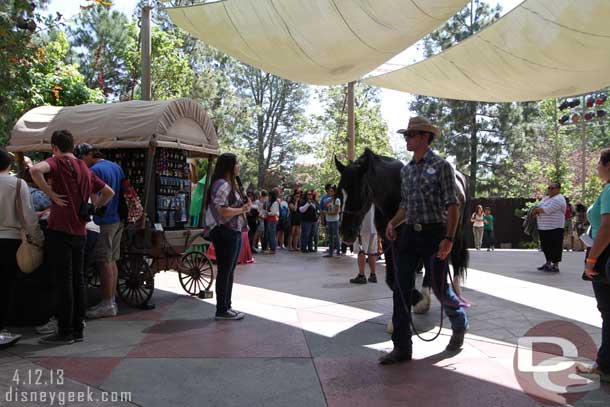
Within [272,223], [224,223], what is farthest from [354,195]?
[272,223]

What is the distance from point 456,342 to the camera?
4.66 m

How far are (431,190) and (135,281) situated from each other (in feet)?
14.0

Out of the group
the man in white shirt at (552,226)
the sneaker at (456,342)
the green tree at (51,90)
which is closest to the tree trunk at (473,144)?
the man in white shirt at (552,226)

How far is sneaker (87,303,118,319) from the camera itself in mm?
6047

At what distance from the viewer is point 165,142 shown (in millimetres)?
7113

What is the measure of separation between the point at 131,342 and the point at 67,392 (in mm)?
1371

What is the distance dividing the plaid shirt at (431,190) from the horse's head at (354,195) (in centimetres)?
86

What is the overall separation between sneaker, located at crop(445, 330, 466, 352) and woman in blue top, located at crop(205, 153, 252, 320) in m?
2.47

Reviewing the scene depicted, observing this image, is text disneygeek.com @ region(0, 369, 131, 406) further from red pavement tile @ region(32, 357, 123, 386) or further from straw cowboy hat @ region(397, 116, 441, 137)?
straw cowboy hat @ region(397, 116, 441, 137)

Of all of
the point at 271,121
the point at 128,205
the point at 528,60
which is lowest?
the point at 128,205

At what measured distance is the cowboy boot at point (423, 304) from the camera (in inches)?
247

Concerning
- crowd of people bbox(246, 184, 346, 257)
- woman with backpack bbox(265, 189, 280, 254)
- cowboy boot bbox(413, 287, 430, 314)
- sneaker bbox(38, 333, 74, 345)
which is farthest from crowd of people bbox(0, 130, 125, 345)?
woman with backpack bbox(265, 189, 280, 254)

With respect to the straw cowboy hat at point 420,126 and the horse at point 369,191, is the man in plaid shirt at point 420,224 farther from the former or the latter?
the horse at point 369,191

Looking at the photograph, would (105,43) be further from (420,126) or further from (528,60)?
(420,126)
